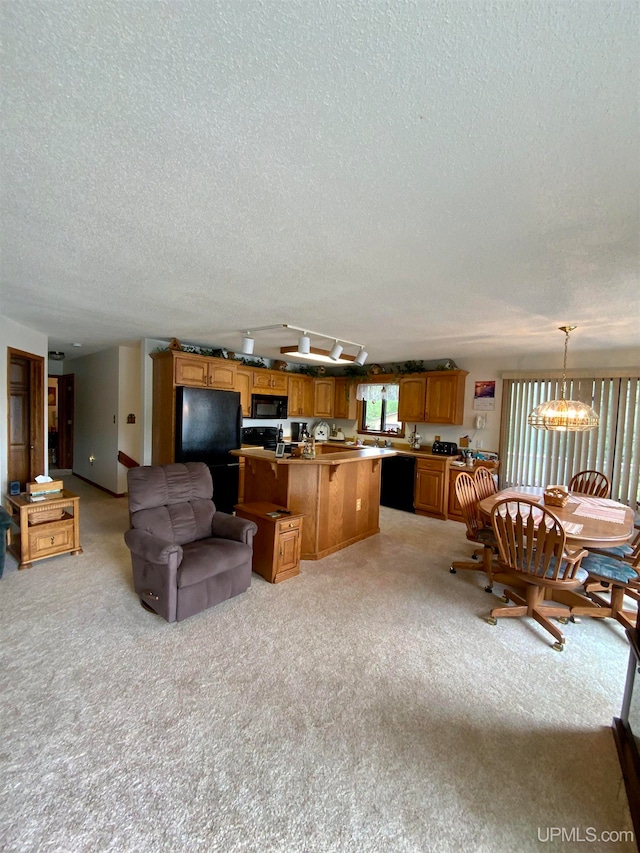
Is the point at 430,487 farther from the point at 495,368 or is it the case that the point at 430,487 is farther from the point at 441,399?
the point at 495,368

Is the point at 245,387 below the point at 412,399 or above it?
above

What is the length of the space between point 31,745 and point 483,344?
5.19 m

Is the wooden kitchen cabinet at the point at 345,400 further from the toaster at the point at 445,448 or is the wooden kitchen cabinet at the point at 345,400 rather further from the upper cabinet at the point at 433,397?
the toaster at the point at 445,448

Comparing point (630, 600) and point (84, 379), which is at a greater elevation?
point (84, 379)

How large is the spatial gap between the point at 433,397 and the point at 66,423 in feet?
25.0

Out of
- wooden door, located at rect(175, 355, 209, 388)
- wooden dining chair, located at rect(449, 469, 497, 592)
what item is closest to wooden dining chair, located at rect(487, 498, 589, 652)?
wooden dining chair, located at rect(449, 469, 497, 592)

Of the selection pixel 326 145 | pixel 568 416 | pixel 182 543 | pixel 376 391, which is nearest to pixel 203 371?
pixel 182 543

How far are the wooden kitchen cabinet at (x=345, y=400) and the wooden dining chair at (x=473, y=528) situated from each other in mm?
3645

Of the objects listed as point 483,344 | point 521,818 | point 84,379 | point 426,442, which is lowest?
point 521,818

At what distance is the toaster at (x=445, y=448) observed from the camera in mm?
5734

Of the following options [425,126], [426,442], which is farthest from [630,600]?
[425,126]

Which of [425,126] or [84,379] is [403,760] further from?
[84,379]

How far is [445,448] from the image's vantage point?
5.77m

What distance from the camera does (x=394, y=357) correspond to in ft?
19.7
